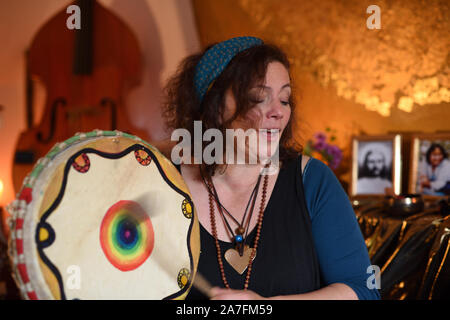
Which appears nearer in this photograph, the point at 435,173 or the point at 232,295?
the point at 232,295

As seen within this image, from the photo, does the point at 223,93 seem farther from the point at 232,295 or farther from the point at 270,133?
the point at 232,295

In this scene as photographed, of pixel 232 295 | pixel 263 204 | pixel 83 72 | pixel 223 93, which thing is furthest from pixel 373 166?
pixel 83 72

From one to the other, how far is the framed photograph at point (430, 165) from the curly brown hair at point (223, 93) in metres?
0.70

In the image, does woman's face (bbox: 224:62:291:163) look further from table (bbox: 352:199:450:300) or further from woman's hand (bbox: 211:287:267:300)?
table (bbox: 352:199:450:300)

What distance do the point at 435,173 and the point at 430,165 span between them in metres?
0.04

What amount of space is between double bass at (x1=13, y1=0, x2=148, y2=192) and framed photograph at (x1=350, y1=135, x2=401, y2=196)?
133cm

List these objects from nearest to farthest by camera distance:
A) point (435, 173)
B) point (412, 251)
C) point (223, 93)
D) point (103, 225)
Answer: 1. point (103, 225)
2. point (223, 93)
3. point (412, 251)
4. point (435, 173)

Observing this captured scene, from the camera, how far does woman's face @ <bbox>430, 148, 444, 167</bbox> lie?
1735mm

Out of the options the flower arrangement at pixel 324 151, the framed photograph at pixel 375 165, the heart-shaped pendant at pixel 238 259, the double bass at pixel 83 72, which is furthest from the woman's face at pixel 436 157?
the double bass at pixel 83 72

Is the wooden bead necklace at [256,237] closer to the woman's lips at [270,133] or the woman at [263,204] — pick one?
the woman at [263,204]

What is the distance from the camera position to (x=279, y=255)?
1.09 metres

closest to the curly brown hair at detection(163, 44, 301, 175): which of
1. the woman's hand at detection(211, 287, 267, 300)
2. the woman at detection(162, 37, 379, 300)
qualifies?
the woman at detection(162, 37, 379, 300)

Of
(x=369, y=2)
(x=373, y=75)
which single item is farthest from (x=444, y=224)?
(x=369, y=2)

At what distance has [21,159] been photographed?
2355mm
